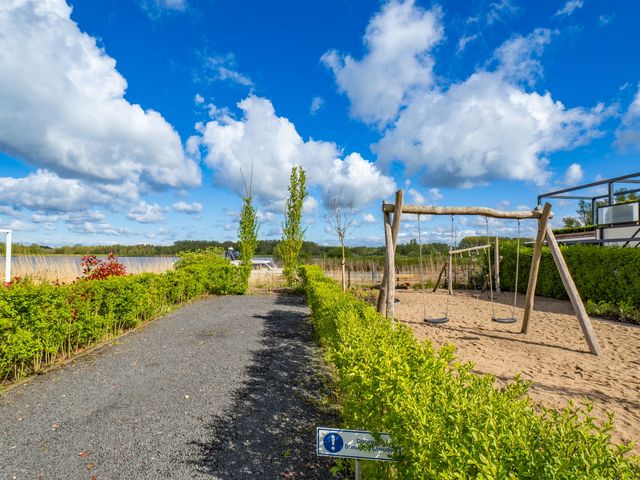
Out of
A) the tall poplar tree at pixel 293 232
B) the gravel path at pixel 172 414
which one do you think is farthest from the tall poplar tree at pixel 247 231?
the gravel path at pixel 172 414

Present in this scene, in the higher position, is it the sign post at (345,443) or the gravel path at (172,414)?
the sign post at (345,443)

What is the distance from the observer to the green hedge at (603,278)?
912 cm

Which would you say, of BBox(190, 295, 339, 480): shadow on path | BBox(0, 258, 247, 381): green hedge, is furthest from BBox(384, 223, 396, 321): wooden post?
BBox(0, 258, 247, 381): green hedge

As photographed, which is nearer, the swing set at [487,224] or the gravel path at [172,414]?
the gravel path at [172,414]

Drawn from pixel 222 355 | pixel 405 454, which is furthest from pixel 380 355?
pixel 222 355

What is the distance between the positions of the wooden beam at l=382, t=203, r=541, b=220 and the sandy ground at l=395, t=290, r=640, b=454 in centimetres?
243

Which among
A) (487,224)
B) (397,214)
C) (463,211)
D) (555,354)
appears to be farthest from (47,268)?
(555,354)

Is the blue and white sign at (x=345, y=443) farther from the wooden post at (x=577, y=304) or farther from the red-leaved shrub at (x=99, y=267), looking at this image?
the red-leaved shrub at (x=99, y=267)

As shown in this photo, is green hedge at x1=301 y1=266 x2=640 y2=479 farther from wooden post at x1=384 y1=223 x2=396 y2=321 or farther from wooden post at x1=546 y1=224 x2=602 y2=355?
wooden post at x1=546 y1=224 x2=602 y2=355

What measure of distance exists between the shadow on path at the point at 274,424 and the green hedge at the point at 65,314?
2.86m

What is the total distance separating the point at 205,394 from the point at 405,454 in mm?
3047

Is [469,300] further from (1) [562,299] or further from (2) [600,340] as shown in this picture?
(2) [600,340]

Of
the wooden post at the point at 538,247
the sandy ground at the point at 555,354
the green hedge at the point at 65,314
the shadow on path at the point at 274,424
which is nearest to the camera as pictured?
the shadow on path at the point at 274,424

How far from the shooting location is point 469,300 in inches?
479
